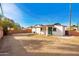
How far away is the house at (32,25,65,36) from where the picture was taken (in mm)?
4019

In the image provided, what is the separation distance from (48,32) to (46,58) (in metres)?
0.27

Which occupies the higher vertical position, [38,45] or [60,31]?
[60,31]

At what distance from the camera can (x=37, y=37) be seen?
Answer: 4051 millimetres

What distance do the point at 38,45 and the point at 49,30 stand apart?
194mm

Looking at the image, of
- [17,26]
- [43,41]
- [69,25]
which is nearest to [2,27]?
[17,26]

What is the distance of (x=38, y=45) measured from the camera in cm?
403

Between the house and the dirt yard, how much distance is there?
42 mm

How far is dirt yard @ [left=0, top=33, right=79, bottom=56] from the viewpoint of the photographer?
4008mm

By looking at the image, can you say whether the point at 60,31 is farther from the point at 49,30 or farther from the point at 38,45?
the point at 38,45

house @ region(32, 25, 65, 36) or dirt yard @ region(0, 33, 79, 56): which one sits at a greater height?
house @ region(32, 25, 65, 36)

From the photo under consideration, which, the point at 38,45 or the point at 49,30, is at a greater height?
the point at 49,30

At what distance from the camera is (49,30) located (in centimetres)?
405

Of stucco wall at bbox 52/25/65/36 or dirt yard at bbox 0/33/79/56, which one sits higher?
stucco wall at bbox 52/25/65/36

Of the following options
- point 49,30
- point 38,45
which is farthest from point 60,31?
point 38,45
